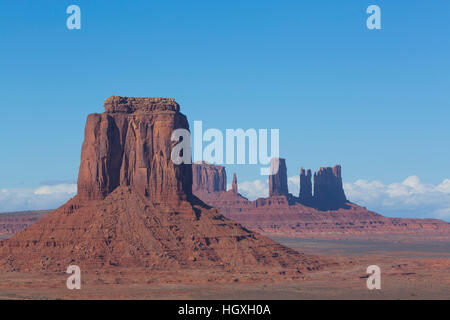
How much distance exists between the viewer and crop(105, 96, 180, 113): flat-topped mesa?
124312mm

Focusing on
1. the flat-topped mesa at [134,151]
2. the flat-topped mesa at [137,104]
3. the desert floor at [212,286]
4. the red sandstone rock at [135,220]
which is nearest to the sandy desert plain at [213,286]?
the desert floor at [212,286]

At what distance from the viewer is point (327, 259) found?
443 feet

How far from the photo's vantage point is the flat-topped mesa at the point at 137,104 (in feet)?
408

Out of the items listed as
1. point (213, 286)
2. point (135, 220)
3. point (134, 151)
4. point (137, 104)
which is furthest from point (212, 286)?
point (137, 104)

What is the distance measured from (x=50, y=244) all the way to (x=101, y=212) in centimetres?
821

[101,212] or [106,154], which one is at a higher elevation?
[106,154]

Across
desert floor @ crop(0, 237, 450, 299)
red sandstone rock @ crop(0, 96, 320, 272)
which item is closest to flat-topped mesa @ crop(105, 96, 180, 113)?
red sandstone rock @ crop(0, 96, 320, 272)

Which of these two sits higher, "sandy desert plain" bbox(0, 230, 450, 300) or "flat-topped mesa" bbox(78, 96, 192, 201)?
"flat-topped mesa" bbox(78, 96, 192, 201)

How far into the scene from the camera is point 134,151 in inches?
4906

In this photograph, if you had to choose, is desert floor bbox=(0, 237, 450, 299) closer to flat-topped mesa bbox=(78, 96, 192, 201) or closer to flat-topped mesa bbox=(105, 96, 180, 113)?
flat-topped mesa bbox=(78, 96, 192, 201)

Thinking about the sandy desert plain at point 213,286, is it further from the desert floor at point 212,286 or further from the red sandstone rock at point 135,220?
the red sandstone rock at point 135,220

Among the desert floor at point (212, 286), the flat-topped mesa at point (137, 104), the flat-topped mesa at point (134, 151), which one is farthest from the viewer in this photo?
the flat-topped mesa at point (137, 104)
